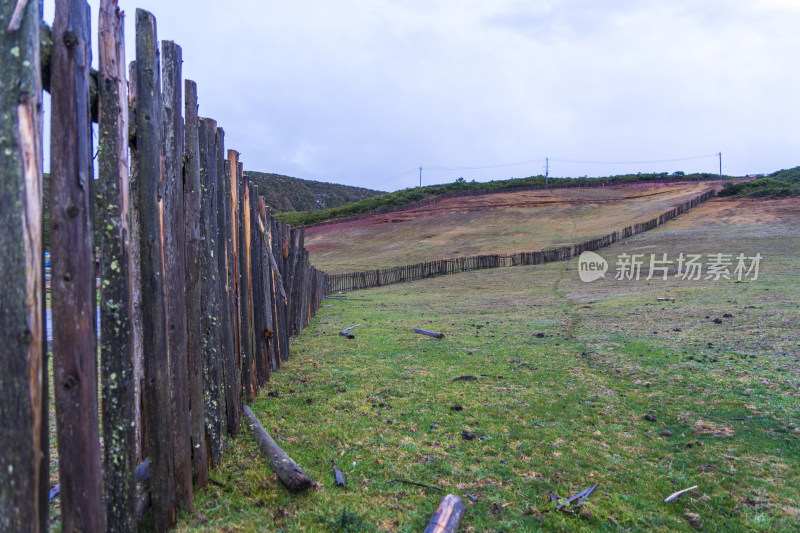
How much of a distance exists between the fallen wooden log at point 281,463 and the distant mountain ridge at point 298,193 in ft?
282

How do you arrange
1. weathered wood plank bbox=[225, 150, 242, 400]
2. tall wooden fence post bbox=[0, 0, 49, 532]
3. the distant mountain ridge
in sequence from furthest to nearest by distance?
the distant mountain ridge → weathered wood plank bbox=[225, 150, 242, 400] → tall wooden fence post bbox=[0, 0, 49, 532]

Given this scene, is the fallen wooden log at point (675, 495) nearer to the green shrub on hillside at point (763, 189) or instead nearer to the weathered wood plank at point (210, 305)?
the weathered wood plank at point (210, 305)

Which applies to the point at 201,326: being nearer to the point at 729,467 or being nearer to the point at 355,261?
the point at 729,467

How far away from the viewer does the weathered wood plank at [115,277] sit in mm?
1967

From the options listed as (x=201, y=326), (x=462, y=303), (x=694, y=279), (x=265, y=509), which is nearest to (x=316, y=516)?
(x=265, y=509)

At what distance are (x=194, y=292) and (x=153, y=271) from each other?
1.72ft

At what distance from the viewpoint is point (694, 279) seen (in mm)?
18047

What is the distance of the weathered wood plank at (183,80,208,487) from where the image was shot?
2.73 metres

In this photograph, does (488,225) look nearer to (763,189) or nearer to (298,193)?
(763,189)

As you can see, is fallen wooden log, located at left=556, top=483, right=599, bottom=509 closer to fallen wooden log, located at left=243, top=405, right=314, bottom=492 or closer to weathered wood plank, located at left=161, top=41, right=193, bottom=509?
fallen wooden log, located at left=243, top=405, right=314, bottom=492

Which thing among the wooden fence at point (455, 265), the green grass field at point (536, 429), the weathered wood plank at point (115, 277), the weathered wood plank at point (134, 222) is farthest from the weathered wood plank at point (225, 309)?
the wooden fence at point (455, 265)

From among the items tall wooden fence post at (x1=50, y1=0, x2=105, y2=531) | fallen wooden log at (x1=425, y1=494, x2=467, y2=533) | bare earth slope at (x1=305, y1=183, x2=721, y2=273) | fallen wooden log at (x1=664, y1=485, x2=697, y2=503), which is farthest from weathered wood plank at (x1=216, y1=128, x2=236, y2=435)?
bare earth slope at (x1=305, y1=183, x2=721, y2=273)

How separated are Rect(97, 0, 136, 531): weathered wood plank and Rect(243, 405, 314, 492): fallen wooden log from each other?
95cm

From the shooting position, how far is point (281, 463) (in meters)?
2.99
